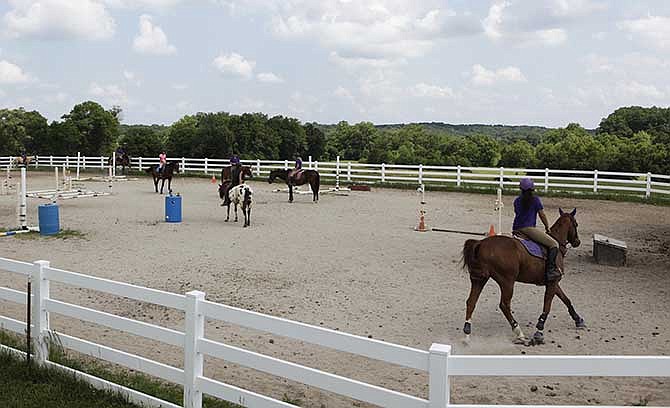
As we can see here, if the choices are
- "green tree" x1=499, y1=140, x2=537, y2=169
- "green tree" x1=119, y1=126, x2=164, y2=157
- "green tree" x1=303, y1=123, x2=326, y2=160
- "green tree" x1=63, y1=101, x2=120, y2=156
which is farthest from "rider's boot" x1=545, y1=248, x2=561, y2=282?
"green tree" x1=303, y1=123, x2=326, y2=160

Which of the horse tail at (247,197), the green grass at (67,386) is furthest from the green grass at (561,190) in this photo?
the green grass at (67,386)

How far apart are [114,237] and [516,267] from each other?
1067cm

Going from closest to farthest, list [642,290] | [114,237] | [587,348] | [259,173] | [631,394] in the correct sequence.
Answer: [631,394] < [587,348] < [642,290] < [114,237] < [259,173]

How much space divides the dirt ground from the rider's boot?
2.32ft

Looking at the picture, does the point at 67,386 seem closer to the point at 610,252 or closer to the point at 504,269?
the point at 504,269

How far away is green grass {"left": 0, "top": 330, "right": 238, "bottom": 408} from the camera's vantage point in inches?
199

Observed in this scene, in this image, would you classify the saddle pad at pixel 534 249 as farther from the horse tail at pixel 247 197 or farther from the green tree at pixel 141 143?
the green tree at pixel 141 143

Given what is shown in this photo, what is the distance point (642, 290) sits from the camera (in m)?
10.3

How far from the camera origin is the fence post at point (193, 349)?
15.5 feet

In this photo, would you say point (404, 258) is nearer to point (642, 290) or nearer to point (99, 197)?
point (642, 290)

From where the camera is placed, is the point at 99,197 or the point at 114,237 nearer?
the point at 114,237

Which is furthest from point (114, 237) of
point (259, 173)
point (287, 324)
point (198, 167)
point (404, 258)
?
point (198, 167)

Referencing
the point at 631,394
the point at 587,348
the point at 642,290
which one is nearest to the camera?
the point at 631,394

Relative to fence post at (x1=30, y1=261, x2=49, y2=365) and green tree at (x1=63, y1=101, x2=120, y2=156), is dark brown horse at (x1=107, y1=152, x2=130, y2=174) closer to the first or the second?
green tree at (x1=63, y1=101, x2=120, y2=156)
